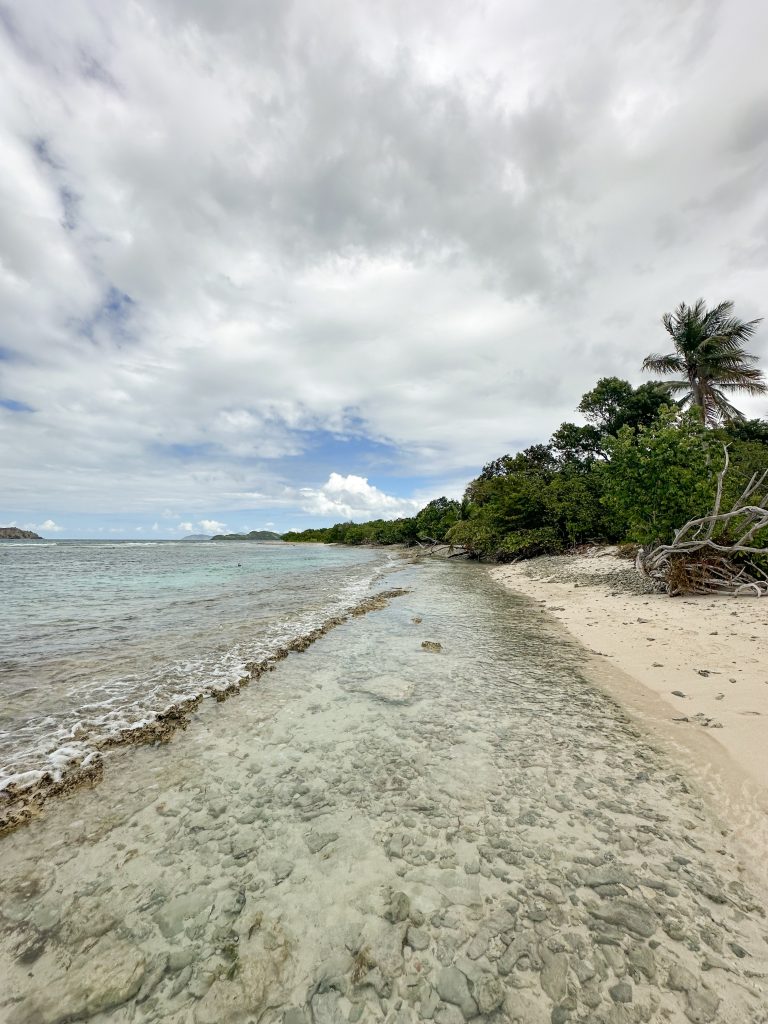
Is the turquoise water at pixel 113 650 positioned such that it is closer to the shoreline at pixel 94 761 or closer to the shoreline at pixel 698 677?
the shoreline at pixel 94 761

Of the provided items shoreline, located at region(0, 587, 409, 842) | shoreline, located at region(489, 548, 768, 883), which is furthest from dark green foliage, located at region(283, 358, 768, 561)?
Answer: shoreline, located at region(0, 587, 409, 842)

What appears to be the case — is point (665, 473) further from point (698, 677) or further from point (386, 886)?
point (386, 886)

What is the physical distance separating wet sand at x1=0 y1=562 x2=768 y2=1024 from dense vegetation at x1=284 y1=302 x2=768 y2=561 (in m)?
14.1

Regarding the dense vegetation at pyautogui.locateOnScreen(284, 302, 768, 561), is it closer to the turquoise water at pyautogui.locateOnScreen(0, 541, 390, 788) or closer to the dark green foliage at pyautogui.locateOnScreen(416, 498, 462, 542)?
the dark green foliage at pyautogui.locateOnScreen(416, 498, 462, 542)

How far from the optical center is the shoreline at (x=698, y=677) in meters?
4.93

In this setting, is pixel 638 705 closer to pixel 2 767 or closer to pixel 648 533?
pixel 2 767

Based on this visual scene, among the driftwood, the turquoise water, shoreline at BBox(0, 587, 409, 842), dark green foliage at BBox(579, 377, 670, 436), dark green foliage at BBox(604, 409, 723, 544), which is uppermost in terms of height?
dark green foliage at BBox(579, 377, 670, 436)

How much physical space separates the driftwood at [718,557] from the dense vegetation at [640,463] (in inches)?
37.7

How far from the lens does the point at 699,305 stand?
119 feet

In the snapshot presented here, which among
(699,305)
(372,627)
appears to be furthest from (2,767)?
(699,305)

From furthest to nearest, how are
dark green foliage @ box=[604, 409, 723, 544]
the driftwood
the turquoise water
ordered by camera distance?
dark green foliage @ box=[604, 409, 723, 544], the driftwood, the turquoise water

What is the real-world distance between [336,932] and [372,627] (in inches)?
430

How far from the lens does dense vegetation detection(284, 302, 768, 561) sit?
17.3m

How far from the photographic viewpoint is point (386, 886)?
3.70m
